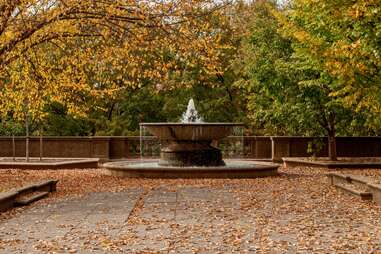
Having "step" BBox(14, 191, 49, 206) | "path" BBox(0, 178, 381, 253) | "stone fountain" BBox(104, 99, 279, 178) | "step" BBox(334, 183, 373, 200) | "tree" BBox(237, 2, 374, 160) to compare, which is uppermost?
"tree" BBox(237, 2, 374, 160)

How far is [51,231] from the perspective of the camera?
9.62 metres

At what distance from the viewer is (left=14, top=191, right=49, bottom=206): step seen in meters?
12.7

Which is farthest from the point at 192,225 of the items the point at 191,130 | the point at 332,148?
the point at 332,148

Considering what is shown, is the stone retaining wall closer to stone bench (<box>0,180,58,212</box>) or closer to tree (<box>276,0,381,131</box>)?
tree (<box>276,0,381,131</box>)

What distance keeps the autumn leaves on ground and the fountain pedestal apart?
2149 mm

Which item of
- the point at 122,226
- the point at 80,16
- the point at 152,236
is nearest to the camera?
the point at 152,236

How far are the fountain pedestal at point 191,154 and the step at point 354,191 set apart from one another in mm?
5456

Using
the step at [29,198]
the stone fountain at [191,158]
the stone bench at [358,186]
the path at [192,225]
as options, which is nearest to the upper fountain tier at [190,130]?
the stone fountain at [191,158]

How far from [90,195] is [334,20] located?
6572 millimetres

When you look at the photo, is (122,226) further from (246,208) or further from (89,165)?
(89,165)

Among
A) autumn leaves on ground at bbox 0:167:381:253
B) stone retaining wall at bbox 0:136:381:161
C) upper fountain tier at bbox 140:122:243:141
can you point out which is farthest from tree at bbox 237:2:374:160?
autumn leaves on ground at bbox 0:167:381:253

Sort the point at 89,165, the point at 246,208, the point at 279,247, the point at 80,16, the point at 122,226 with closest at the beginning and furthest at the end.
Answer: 1. the point at 279,247
2. the point at 122,226
3. the point at 246,208
4. the point at 80,16
5. the point at 89,165

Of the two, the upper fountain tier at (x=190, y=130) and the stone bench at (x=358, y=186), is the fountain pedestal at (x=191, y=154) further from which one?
the stone bench at (x=358, y=186)

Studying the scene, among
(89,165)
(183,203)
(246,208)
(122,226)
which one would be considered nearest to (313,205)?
(246,208)
